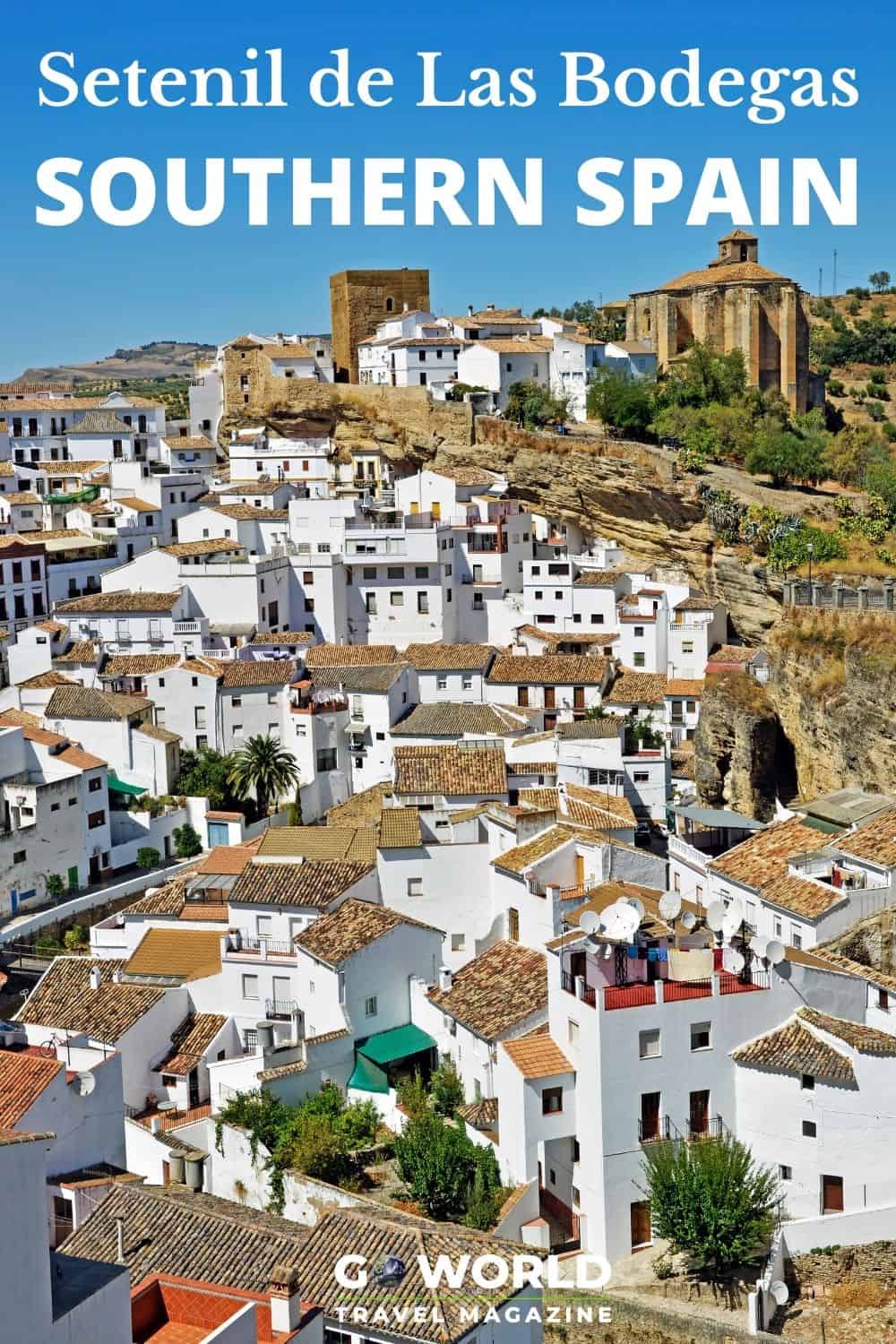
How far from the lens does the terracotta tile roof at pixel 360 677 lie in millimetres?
34281

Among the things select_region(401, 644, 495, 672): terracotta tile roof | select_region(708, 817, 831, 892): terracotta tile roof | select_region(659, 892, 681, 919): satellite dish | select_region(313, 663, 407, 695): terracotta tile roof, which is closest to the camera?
select_region(659, 892, 681, 919): satellite dish

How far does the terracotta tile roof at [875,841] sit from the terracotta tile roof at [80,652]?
1882 cm

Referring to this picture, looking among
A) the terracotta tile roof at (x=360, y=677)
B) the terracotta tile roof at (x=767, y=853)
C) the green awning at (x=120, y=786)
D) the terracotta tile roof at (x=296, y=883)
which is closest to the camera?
the terracotta tile roof at (x=767, y=853)

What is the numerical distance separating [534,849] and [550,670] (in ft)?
34.3

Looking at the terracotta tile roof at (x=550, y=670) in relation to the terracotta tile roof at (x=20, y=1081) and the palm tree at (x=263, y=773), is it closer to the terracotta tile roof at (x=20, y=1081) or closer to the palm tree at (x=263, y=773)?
the palm tree at (x=263, y=773)

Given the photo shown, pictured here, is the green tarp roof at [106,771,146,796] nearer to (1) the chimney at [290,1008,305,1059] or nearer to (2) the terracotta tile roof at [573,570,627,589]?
(1) the chimney at [290,1008,305,1059]

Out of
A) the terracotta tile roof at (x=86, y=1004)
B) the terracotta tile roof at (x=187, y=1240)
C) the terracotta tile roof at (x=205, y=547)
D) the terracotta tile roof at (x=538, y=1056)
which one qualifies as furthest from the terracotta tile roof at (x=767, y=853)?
the terracotta tile roof at (x=205, y=547)

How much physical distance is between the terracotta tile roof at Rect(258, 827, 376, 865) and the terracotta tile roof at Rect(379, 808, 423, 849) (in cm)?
36

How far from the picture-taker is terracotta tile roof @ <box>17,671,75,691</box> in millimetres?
35625

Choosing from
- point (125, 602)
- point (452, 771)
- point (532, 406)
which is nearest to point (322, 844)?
point (452, 771)

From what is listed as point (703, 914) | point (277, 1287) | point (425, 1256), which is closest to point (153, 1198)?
point (425, 1256)

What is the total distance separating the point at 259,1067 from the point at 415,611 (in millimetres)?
19537

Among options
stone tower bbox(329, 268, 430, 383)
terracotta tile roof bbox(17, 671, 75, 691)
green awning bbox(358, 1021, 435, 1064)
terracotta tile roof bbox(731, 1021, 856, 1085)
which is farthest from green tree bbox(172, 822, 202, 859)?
stone tower bbox(329, 268, 430, 383)

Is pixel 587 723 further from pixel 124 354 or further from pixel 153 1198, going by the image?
pixel 124 354
